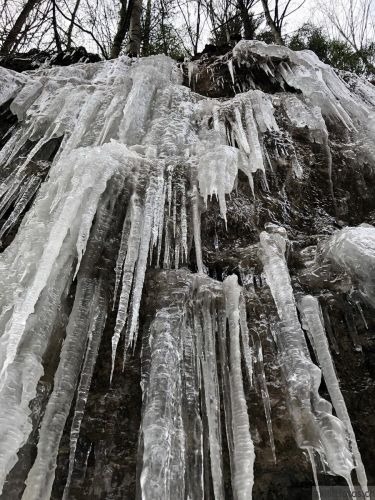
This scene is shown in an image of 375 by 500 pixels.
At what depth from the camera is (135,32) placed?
6492 millimetres

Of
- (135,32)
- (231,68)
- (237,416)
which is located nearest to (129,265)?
(237,416)

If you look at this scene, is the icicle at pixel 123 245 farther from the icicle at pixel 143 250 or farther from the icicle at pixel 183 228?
the icicle at pixel 183 228

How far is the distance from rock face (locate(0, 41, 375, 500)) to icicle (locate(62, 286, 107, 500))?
12mm

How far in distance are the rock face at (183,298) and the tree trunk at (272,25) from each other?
3.88 meters

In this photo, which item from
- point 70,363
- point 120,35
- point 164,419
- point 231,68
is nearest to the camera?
point 164,419

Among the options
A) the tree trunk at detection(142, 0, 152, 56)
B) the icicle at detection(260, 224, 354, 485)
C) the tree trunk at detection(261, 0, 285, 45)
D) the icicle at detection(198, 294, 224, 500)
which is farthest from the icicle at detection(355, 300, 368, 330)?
the tree trunk at detection(142, 0, 152, 56)

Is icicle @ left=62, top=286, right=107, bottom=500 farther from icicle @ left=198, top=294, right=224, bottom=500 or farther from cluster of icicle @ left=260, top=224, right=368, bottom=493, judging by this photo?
cluster of icicle @ left=260, top=224, right=368, bottom=493

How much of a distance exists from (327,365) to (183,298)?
0.80m

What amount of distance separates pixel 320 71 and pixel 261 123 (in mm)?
1283

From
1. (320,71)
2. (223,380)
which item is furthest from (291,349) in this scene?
(320,71)

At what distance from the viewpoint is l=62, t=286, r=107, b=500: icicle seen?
191 centimetres

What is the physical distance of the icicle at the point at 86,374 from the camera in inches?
75.2

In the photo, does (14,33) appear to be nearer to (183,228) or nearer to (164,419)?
(183,228)

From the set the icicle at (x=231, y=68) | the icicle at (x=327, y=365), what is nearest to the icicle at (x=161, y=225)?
the icicle at (x=327, y=365)
